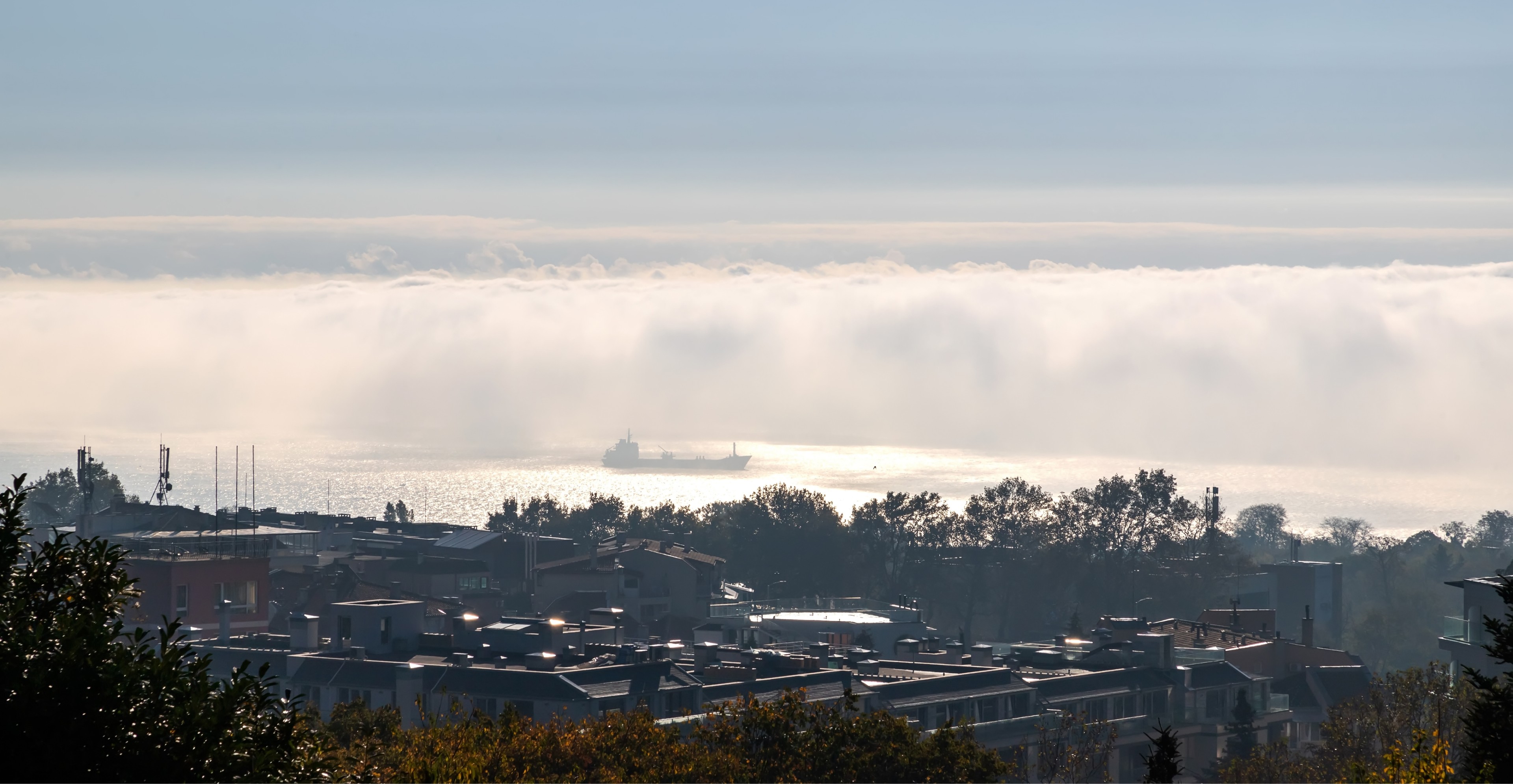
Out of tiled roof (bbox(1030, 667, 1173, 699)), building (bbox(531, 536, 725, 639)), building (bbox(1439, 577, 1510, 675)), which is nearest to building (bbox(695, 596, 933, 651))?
building (bbox(531, 536, 725, 639))

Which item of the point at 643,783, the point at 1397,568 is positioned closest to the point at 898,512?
the point at 1397,568

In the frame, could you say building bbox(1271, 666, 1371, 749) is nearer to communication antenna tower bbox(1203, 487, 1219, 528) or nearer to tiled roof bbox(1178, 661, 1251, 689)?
tiled roof bbox(1178, 661, 1251, 689)

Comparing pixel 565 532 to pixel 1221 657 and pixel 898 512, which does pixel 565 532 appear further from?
pixel 1221 657

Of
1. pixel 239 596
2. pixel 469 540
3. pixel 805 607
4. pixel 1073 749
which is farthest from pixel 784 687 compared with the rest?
pixel 469 540

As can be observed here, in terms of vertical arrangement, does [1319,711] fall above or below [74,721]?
below

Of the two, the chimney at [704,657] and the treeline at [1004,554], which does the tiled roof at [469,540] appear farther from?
the chimney at [704,657]

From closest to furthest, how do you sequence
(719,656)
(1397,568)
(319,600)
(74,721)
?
(74,721)
(719,656)
(319,600)
(1397,568)

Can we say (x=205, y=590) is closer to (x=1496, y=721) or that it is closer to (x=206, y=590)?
(x=206, y=590)
